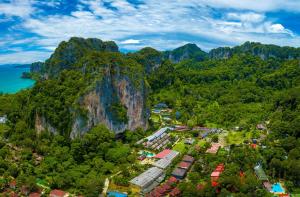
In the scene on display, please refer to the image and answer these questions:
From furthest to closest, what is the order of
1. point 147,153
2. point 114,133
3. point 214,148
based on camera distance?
point 114,133
point 214,148
point 147,153

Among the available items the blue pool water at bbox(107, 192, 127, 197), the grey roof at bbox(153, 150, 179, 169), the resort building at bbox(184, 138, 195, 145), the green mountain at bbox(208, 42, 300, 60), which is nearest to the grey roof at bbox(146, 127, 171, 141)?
the resort building at bbox(184, 138, 195, 145)

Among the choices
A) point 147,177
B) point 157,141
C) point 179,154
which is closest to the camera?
point 147,177

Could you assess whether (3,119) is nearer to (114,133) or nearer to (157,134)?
(114,133)

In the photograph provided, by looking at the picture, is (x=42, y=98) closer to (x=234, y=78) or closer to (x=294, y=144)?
(x=294, y=144)

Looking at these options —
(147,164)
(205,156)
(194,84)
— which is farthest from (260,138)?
(194,84)

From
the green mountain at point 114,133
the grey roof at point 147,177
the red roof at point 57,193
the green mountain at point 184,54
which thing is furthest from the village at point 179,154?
the green mountain at point 184,54

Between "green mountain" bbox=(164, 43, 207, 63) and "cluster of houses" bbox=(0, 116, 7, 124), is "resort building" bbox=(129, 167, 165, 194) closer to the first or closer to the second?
"cluster of houses" bbox=(0, 116, 7, 124)

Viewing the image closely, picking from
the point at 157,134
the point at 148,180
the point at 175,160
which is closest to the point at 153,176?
the point at 148,180
